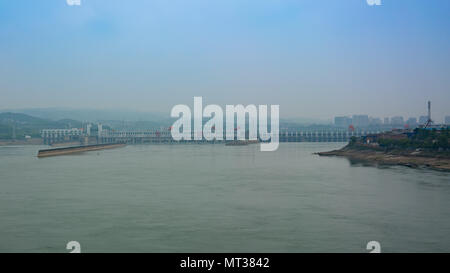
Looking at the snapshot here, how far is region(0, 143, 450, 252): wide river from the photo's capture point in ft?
22.2

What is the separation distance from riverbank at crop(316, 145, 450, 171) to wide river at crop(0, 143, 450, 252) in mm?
4838

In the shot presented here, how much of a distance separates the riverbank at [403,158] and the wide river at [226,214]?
484 centimetres

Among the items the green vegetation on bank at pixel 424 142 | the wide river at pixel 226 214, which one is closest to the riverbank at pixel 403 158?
the green vegetation on bank at pixel 424 142

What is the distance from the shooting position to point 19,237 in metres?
7.10

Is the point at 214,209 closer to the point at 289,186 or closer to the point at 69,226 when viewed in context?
the point at 69,226

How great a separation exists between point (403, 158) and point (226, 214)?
15873mm

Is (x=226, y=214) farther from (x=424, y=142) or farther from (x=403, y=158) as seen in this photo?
(x=424, y=142)

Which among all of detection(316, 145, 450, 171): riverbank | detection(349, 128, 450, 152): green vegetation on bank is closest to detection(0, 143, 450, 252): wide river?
detection(316, 145, 450, 171): riverbank

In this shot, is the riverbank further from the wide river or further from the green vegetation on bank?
the wide river

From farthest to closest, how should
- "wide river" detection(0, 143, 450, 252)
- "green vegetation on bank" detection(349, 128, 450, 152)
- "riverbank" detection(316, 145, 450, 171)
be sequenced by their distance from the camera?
1. "green vegetation on bank" detection(349, 128, 450, 152)
2. "riverbank" detection(316, 145, 450, 171)
3. "wide river" detection(0, 143, 450, 252)

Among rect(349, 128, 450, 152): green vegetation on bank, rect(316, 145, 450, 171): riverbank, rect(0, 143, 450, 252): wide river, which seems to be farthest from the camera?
rect(349, 128, 450, 152): green vegetation on bank

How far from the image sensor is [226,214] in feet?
29.4

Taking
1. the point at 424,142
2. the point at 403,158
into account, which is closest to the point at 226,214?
the point at 403,158
